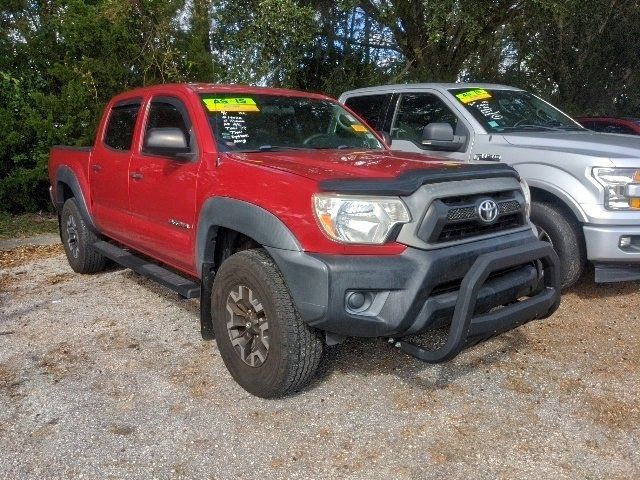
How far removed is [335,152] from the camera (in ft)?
13.2

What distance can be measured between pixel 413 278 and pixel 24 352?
9.31 ft

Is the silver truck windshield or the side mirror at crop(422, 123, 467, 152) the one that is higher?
the silver truck windshield

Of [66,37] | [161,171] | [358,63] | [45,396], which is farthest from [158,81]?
[45,396]

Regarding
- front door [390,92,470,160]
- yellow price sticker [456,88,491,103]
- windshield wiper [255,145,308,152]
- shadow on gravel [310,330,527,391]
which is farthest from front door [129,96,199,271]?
yellow price sticker [456,88,491,103]

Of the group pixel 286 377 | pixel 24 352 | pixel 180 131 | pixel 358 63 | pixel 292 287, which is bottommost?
pixel 24 352

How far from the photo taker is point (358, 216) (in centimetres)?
295

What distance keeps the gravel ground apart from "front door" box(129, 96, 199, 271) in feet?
2.20

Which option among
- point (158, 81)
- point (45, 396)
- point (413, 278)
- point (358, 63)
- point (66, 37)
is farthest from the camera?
point (358, 63)

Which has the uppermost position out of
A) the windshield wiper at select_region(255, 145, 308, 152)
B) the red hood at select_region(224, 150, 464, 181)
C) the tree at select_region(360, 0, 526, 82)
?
the tree at select_region(360, 0, 526, 82)

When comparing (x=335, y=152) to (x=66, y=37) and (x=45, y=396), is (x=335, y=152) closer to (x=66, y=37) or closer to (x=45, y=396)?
(x=45, y=396)

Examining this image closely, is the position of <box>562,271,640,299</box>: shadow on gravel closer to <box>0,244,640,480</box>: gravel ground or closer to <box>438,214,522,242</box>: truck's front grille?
<box>0,244,640,480</box>: gravel ground

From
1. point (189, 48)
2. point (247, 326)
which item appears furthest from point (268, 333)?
point (189, 48)

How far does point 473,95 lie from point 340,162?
2877 millimetres

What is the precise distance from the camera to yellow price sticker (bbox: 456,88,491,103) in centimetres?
579
